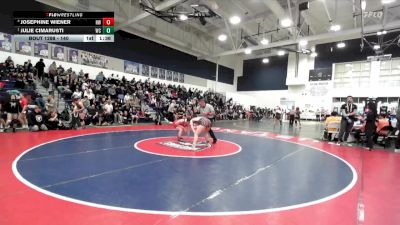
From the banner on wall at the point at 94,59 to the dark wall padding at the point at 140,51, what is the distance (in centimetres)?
29

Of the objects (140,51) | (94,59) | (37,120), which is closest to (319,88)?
(140,51)

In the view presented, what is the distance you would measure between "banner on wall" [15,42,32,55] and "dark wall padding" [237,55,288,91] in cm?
2383

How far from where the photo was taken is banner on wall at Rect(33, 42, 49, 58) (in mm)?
13273

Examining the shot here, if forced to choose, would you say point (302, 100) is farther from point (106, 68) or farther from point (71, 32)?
point (71, 32)

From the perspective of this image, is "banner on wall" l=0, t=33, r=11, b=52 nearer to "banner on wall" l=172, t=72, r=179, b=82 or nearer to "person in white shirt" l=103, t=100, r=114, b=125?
"person in white shirt" l=103, t=100, r=114, b=125

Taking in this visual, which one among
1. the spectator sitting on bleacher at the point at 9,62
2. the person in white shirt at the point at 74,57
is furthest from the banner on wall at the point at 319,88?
the spectator sitting on bleacher at the point at 9,62

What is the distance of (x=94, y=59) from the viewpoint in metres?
16.1

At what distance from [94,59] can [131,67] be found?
309cm

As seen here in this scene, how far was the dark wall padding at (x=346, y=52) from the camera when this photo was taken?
21484mm

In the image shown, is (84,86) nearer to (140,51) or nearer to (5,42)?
(5,42)

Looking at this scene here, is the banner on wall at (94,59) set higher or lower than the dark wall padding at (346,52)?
lower

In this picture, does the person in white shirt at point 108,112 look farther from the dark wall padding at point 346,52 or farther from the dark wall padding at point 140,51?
the dark wall padding at point 346,52

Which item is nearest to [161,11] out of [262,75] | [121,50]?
[121,50]

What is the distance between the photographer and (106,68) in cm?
1695
